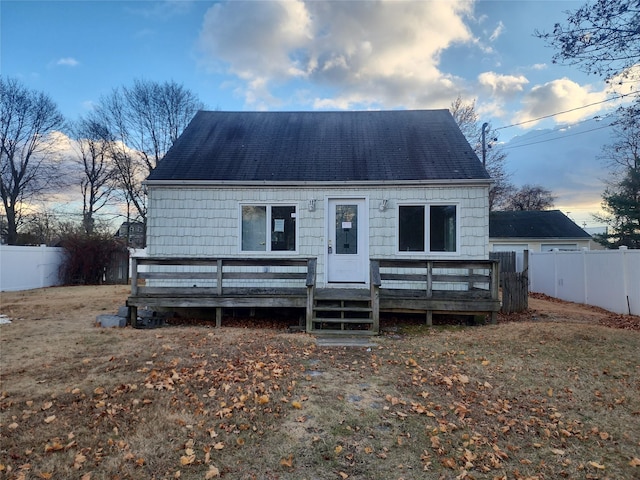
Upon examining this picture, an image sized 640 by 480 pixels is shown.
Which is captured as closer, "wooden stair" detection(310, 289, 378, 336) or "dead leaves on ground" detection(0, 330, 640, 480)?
"dead leaves on ground" detection(0, 330, 640, 480)

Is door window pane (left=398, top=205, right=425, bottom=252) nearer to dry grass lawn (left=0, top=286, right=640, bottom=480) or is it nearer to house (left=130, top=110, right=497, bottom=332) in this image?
house (left=130, top=110, right=497, bottom=332)

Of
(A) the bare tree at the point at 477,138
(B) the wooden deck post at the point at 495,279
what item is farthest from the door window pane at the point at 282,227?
(A) the bare tree at the point at 477,138

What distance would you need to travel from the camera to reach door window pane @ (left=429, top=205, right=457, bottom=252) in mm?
8680

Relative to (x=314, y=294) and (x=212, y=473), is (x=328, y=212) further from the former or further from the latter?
(x=212, y=473)

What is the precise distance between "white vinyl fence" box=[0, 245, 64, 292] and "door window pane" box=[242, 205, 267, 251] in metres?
11.3

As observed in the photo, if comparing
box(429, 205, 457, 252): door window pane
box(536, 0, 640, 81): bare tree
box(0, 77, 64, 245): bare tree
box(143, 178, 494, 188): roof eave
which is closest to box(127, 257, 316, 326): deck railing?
box(143, 178, 494, 188): roof eave

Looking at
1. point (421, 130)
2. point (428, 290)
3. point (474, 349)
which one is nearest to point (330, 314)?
point (428, 290)

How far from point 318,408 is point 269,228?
571 cm

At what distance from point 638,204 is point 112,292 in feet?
89.7

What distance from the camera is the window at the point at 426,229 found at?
28.5 feet

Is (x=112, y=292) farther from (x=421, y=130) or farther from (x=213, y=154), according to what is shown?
(x=421, y=130)

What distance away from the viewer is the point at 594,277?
10641 mm

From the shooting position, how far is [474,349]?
18.9ft

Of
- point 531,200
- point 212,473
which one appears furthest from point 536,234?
point 212,473
